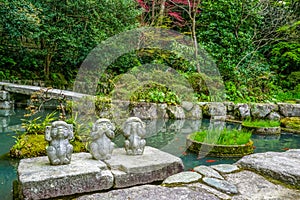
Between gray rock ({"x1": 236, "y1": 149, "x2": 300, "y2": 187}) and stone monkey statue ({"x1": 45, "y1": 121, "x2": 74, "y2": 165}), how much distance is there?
5.20 ft

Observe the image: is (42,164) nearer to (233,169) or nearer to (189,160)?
(233,169)

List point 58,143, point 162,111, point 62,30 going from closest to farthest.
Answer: point 58,143 < point 162,111 < point 62,30

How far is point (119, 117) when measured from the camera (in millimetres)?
6324

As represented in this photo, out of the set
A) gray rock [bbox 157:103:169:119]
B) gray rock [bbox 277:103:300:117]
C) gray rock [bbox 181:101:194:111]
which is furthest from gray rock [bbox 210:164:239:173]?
gray rock [bbox 277:103:300:117]

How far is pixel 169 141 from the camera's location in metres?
5.01

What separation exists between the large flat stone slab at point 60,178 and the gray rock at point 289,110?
701cm

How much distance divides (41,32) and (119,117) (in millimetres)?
5047

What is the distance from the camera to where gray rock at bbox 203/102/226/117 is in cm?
799

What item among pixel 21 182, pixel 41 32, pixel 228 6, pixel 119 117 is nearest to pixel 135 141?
pixel 21 182

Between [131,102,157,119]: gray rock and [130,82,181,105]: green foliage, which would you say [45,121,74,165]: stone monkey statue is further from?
[130,82,181,105]: green foliage

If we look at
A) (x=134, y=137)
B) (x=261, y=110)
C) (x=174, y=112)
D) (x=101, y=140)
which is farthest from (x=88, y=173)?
(x=261, y=110)

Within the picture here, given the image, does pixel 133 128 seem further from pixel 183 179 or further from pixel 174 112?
pixel 174 112

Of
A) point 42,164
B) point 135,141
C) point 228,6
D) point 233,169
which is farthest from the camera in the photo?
point 228,6

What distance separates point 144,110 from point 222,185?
5425mm
